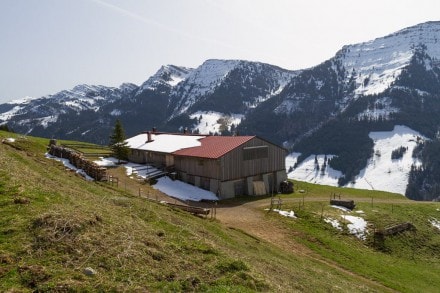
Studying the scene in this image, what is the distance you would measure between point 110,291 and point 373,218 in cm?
4751

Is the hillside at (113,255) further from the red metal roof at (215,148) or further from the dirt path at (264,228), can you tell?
the red metal roof at (215,148)

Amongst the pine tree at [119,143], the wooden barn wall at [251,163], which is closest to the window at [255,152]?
the wooden barn wall at [251,163]

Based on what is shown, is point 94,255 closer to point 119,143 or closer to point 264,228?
point 264,228

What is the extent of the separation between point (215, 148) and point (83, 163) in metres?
21.6

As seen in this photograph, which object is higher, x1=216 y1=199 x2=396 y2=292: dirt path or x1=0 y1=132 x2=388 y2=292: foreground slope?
x1=0 y1=132 x2=388 y2=292: foreground slope

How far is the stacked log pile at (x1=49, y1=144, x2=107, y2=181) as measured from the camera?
4967cm

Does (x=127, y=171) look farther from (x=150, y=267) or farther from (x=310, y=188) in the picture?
(x=150, y=267)

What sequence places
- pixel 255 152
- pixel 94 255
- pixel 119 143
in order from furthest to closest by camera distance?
pixel 119 143
pixel 255 152
pixel 94 255

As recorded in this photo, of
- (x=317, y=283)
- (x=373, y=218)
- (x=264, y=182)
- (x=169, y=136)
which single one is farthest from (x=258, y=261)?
(x=169, y=136)

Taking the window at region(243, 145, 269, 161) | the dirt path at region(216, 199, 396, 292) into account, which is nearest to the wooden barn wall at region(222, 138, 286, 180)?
the window at region(243, 145, 269, 161)

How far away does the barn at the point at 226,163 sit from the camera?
59.3 metres

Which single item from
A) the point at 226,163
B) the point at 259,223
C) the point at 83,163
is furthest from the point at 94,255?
the point at 226,163

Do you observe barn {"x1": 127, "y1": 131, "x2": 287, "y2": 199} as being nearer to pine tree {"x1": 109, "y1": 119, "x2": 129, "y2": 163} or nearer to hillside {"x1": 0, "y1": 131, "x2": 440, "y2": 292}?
pine tree {"x1": 109, "y1": 119, "x2": 129, "y2": 163}

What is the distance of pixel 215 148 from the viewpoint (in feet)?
208
